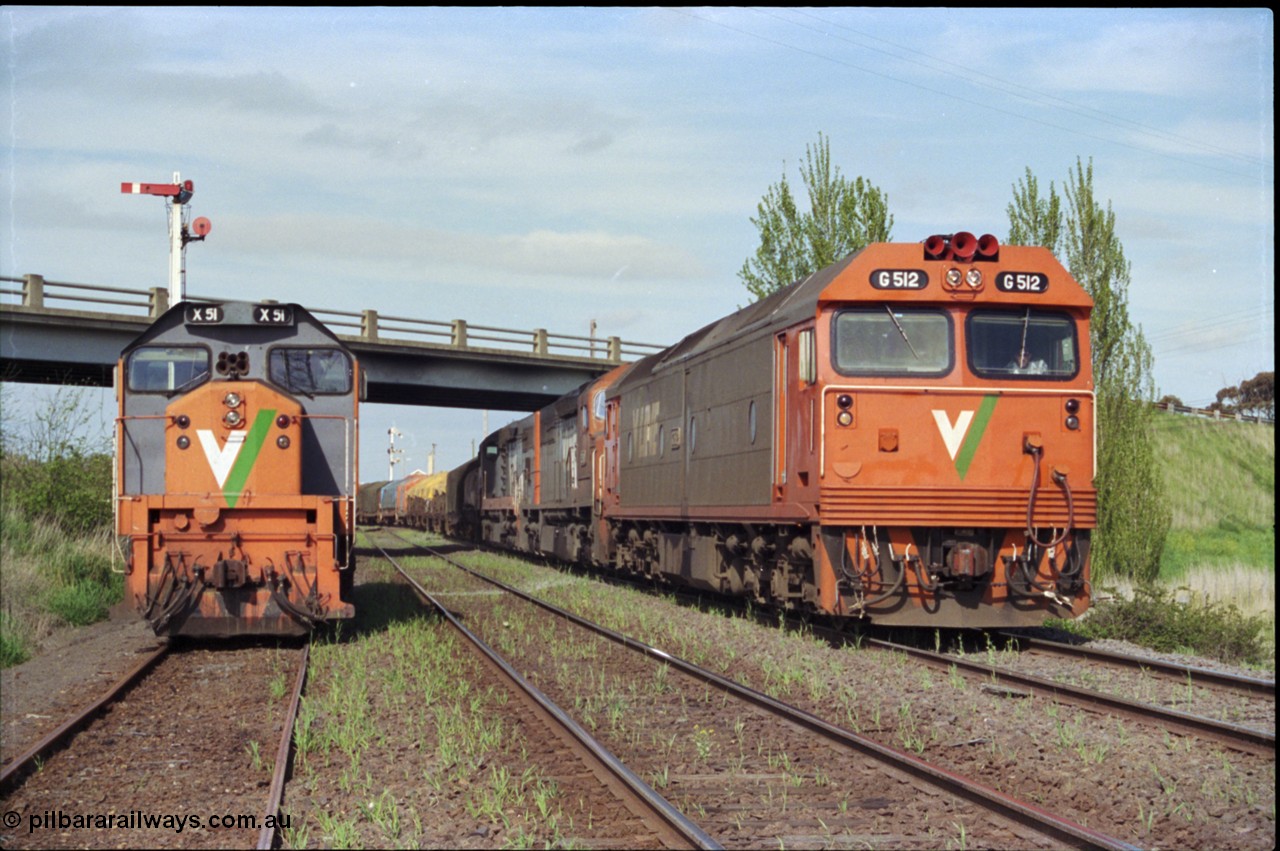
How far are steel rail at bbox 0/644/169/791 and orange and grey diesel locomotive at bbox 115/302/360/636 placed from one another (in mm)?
976

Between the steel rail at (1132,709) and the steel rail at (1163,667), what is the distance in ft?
3.73

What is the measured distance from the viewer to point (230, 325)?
1305 centimetres

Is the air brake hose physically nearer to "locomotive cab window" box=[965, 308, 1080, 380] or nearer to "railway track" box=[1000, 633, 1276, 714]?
"locomotive cab window" box=[965, 308, 1080, 380]

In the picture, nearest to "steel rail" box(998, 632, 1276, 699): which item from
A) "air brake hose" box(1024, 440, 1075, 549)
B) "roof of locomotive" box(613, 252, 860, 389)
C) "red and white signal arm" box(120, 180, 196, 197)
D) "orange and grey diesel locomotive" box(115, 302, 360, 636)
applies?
"air brake hose" box(1024, 440, 1075, 549)

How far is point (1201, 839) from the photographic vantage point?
237 inches

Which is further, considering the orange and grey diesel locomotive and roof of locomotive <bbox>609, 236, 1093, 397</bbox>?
the orange and grey diesel locomotive

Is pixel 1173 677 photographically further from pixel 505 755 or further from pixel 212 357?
pixel 212 357

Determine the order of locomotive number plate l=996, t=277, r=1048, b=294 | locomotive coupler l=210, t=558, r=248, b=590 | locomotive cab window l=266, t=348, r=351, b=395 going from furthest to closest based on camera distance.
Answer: locomotive cab window l=266, t=348, r=351, b=395
locomotive coupler l=210, t=558, r=248, b=590
locomotive number plate l=996, t=277, r=1048, b=294

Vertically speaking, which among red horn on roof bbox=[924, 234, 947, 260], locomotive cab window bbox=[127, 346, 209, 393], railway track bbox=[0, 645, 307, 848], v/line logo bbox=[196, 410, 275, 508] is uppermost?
red horn on roof bbox=[924, 234, 947, 260]

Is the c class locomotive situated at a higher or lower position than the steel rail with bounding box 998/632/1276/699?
higher

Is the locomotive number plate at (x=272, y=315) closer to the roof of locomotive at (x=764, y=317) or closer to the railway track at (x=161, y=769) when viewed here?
the railway track at (x=161, y=769)

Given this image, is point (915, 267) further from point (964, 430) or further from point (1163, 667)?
point (1163, 667)

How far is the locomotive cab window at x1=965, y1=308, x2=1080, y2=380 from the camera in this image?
460 inches

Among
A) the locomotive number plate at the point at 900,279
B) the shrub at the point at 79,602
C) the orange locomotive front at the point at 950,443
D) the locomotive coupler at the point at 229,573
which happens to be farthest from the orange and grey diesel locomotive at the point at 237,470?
the locomotive number plate at the point at 900,279
